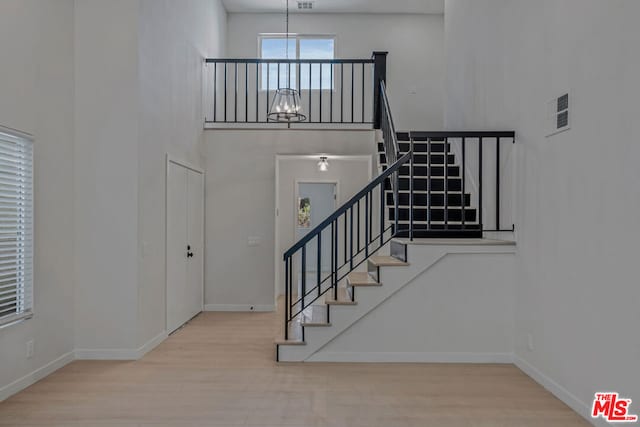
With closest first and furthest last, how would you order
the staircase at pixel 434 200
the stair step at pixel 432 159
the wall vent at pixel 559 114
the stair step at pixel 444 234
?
the wall vent at pixel 559 114 < the staircase at pixel 434 200 < the stair step at pixel 444 234 < the stair step at pixel 432 159

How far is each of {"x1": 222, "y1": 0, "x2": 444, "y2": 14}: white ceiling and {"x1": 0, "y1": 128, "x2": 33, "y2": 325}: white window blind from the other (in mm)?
5493

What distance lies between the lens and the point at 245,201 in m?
7.03

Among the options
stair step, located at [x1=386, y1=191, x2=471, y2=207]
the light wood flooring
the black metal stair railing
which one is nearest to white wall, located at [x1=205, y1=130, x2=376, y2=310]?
the black metal stair railing

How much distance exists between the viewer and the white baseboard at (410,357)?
4.43 m

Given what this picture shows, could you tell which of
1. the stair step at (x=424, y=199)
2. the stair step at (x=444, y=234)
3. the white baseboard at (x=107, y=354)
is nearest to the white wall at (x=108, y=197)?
the white baseboard at (x=107, y=354)

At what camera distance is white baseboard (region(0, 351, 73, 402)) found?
3.60 m

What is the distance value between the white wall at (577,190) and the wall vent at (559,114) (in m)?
0.06

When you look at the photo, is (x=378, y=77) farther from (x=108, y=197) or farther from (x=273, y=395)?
(x=273, y=395)

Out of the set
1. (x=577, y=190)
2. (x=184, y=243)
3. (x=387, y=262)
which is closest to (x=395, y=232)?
(x=387, y=262)

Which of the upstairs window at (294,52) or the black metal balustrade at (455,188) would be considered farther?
the upstairs window at (294,52)

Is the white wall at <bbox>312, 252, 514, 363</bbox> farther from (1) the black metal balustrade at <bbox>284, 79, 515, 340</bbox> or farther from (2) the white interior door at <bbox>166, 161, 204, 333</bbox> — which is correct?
(2) the white interior door at <bbox>166, 161, 204, 333</bbox>

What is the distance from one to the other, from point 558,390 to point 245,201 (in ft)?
15.5

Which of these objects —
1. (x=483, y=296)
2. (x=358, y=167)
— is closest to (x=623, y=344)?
(x=483, y=296)

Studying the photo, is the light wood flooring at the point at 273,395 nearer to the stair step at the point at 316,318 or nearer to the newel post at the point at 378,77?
the stair step at the point at 316,318
